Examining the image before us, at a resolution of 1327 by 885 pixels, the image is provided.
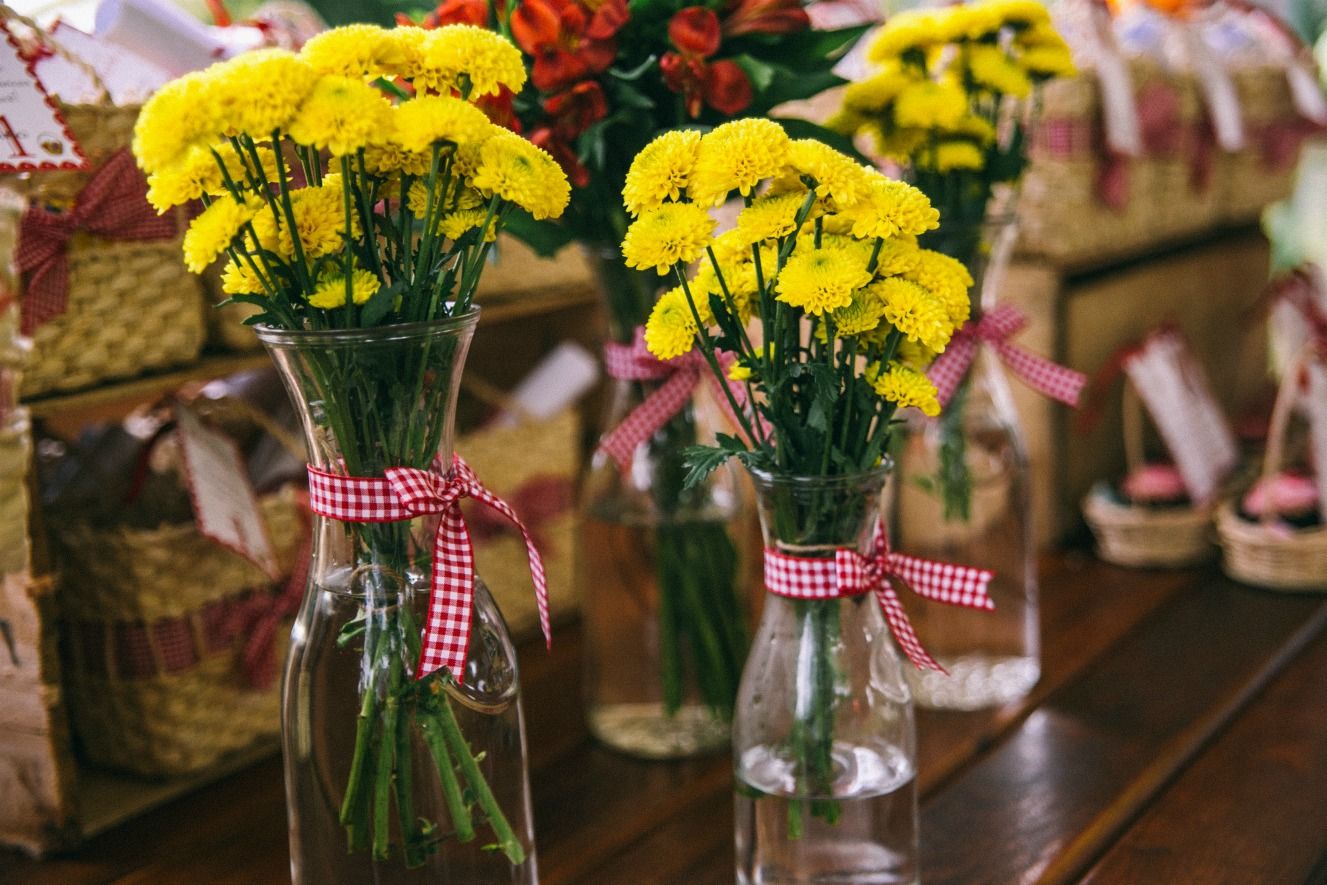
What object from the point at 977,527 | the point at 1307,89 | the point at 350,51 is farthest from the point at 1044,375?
the point at 1307,89

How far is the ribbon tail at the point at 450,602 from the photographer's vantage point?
68 cm

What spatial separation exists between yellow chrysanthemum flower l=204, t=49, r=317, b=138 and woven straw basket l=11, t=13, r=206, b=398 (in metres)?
0.31

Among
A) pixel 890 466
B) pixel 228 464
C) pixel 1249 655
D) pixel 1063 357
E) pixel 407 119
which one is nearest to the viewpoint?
pixel 407 119

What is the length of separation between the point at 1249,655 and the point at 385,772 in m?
0.81

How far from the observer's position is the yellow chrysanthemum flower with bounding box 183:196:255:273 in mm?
600

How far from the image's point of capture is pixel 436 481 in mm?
683

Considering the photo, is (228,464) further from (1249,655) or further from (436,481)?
(1249,655)

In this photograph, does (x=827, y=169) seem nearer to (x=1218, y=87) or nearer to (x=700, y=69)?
(x=700, y=69)

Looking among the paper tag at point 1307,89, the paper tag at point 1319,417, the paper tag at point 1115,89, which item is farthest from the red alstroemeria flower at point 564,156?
the paper tag at point 1307,89

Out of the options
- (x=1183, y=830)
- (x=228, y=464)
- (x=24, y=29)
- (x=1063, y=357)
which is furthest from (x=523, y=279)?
(x=1183, y=830)

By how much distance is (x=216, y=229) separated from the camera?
0.60 m

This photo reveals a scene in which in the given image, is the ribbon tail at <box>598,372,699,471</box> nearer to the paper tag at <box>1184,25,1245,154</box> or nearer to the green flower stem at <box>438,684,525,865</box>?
the green flower stem at <box>438,684,525,865</box>

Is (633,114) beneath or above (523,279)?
above

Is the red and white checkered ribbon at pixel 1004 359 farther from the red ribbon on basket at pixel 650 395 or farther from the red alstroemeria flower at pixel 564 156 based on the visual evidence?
the red alstroemeria flower at pixel 564 156
